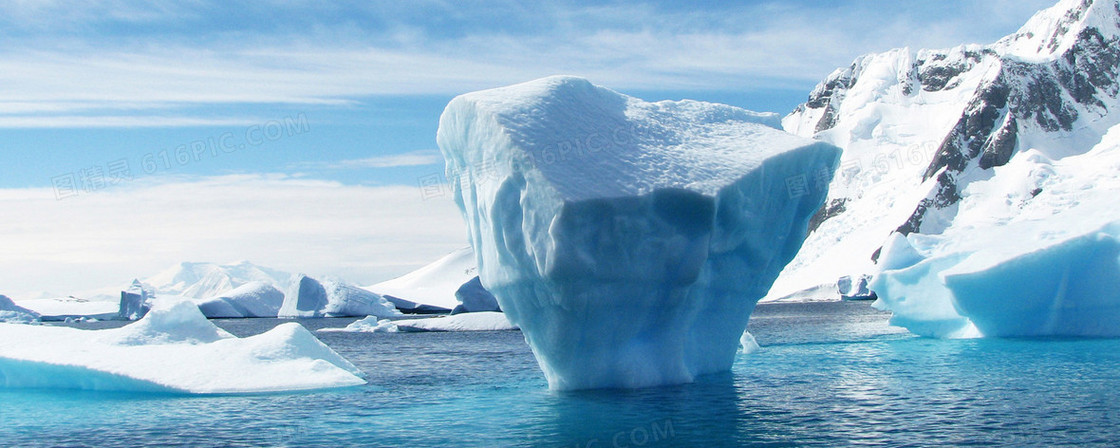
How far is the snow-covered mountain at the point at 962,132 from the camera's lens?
137125 millimetres

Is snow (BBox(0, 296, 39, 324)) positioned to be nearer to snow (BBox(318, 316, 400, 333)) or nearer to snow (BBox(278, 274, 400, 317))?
snow (BBox(278, 274, 400, 317))

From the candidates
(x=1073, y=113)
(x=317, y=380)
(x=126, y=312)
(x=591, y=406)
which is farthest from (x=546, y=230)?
(x=1073, y=113)

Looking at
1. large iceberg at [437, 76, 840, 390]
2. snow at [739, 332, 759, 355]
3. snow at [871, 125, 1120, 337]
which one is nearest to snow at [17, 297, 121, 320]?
snow at [739, 332, 759, 355]

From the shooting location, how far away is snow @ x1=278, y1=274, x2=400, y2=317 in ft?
215

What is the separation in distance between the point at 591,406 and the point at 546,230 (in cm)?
278

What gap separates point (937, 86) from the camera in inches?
6850

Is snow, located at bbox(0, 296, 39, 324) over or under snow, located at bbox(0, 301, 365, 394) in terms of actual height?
over

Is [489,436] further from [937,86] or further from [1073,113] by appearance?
[937,86]

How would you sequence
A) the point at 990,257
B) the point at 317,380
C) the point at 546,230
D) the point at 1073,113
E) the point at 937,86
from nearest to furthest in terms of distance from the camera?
the point at 546,230 → the point at 317,380 → the point at 990,257 → the point at 1073,113 → the point at 937,86

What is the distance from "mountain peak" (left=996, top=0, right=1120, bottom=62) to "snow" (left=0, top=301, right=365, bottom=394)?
152712 millimetres

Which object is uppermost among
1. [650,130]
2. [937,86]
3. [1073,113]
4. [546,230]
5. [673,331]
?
[937,86]

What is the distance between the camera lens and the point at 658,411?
568 inches

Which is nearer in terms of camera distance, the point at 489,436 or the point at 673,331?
the point at 489,436

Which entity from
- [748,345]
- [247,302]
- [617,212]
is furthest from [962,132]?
[617,212]
